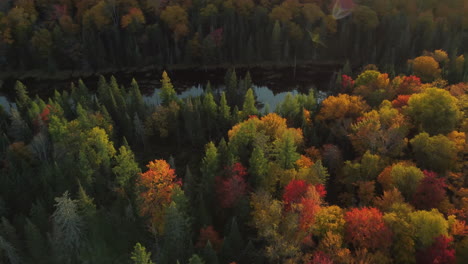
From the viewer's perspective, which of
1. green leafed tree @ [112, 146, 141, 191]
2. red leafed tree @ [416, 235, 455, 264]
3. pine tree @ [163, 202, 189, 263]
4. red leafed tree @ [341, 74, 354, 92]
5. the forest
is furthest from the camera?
red leafed tree @ [341, 74, 354, 92]

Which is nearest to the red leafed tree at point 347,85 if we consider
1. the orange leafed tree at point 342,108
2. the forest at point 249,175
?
the forest at point 249,175

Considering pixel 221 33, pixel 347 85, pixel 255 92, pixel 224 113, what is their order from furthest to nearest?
pixel 221 33, pixel 255 92, pixel 347 85, pixel 224 113

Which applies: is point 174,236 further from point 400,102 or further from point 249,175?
point 400,102

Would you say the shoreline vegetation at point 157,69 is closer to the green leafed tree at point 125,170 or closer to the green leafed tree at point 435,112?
the green leafed tree at point 435,112

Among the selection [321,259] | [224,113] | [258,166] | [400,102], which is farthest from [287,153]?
[400,102]

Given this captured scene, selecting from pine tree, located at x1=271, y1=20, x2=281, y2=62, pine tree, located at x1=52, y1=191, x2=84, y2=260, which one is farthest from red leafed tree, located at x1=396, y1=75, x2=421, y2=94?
pine tree, located at x1=52, y1=191, x2=84, y2=260

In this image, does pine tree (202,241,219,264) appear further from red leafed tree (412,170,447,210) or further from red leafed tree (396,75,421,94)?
red leafed tree (396,75,421,94)
